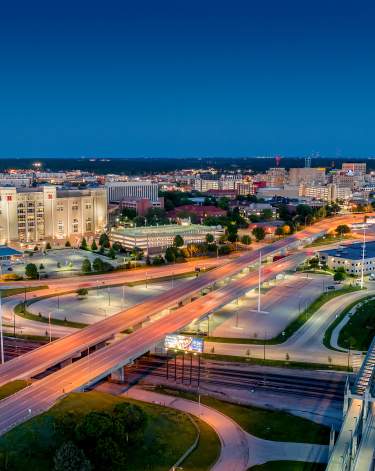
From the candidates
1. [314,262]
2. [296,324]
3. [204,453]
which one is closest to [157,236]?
[314,262]

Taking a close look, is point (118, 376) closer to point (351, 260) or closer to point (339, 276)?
point (339, 276)

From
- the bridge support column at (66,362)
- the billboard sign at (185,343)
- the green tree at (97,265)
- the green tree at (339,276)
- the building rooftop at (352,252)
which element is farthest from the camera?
the building rooftop at (352,252)

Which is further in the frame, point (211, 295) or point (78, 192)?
point (78, 192)

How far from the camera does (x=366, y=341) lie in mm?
54812

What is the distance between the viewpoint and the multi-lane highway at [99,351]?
37.7 meters

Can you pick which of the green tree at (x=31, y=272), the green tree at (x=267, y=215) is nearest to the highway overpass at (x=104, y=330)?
the green tree at (x=31, y=272)

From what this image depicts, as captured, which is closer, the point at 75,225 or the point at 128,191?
the point at 75,225

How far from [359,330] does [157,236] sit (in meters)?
58.8

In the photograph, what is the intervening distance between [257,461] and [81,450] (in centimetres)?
1063

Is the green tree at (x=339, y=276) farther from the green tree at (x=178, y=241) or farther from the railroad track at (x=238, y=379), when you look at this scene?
the railroad track at (x=238, y=379)

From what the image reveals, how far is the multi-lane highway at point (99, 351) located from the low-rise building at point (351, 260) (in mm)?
22432

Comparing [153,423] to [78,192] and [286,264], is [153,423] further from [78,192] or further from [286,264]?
[78,192]

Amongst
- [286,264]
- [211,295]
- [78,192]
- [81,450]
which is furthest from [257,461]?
[78,192]

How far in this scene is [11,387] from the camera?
3944 centimetres
